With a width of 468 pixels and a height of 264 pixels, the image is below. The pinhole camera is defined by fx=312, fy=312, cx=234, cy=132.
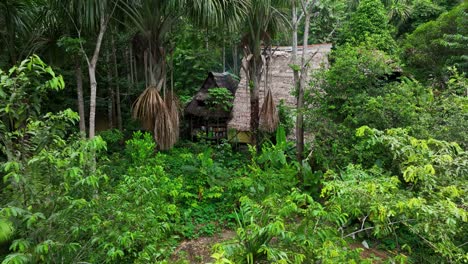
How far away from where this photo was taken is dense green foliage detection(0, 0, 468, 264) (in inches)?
101

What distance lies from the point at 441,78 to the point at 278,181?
220 inches

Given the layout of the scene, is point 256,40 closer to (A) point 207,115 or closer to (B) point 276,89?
(B) point 276,89

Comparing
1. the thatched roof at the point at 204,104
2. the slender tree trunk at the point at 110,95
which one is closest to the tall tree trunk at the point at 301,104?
the thatched roof at the point at 204,104

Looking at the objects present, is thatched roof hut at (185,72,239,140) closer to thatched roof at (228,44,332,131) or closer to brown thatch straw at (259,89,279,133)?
thatched roof at (228,44,332,131)

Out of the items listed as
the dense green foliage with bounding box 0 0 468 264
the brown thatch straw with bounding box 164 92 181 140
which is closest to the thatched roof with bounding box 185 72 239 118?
the dense green foliage with bounding box 0 0 468 264

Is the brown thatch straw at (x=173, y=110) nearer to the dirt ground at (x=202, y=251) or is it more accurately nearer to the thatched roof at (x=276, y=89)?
the thatched roof at (x=276, y=89)

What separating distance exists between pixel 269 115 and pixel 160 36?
3.13 meters

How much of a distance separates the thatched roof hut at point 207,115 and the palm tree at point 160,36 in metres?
2.99

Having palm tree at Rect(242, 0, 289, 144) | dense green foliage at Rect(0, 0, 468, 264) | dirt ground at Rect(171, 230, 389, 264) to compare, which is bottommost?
dirt ground at Rect(171, 230, 389, 264)

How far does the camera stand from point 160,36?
6.75 metres

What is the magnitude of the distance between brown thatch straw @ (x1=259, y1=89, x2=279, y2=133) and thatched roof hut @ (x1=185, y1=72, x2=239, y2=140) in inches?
90.0

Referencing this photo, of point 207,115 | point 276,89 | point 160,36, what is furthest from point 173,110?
point 276,89

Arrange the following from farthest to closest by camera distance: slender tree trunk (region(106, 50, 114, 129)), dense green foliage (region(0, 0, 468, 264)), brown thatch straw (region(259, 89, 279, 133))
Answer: slender tree trunk (region(106, 50, 114, 129))
brown thatch straw (region(259, 89, 279, 133))
dense green foliage (region(0, 0, 468, 264))

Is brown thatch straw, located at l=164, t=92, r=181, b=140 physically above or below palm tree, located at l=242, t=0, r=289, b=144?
below
